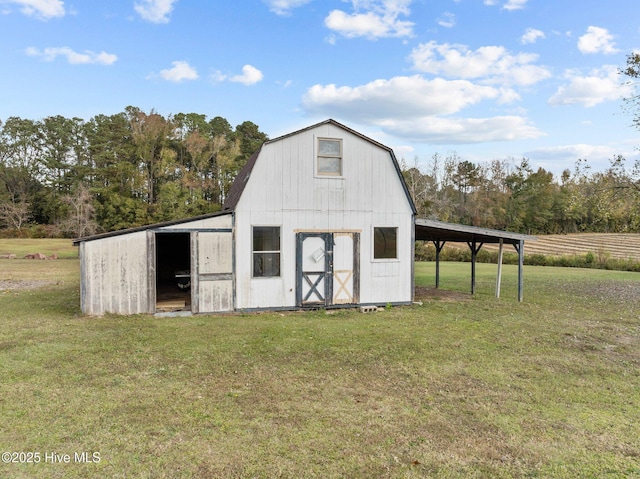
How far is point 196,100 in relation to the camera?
Answer: 153ft

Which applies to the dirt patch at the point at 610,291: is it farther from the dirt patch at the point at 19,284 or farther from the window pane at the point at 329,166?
the dirt patch at the point at 19,284

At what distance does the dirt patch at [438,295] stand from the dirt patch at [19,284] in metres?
13.6

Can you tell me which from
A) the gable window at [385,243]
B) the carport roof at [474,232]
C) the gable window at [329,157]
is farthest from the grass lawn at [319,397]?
the gable window at [329,157]

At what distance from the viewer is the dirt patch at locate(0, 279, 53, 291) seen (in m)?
14.1

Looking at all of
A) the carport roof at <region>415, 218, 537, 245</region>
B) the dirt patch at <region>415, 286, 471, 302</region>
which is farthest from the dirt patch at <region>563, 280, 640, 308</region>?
the dirt patch at <region>415, 286, 471, 302</region>

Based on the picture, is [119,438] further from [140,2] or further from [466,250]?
[466,250]

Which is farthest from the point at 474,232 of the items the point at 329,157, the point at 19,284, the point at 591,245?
the point at 591,245

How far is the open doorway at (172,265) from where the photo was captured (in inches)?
538

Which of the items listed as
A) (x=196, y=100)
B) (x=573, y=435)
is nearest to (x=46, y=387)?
A: (x=573, y=435)

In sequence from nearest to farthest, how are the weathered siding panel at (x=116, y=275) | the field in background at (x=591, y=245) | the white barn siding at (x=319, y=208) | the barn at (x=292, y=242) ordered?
the weathered siding panel at (x=116, y=275), the barn at (x=292, y=242), the white barn siding at (x=319, y=208), the field in background at (x=591, y=245)

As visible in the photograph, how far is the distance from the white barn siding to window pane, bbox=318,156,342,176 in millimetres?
177

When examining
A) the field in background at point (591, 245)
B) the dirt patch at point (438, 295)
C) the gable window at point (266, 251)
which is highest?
the gable window at point (266, 251)

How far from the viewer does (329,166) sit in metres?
10.6

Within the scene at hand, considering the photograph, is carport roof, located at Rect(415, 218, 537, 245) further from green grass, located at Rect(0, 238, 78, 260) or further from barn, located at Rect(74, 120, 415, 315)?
green grass, located at Rect(0, 238, 78, 260)
